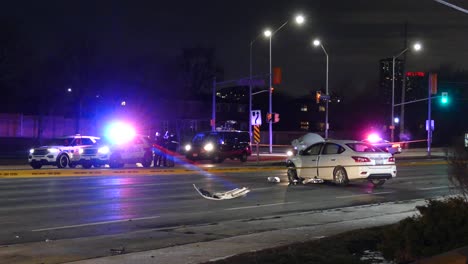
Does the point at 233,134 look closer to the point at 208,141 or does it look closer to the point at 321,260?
the point at 208,141

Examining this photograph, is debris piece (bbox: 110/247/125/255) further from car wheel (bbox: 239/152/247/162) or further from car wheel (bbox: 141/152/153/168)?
car wheel (bbox: 239/152/247/162)

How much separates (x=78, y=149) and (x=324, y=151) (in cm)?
1350

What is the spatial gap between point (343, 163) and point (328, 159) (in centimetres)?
56

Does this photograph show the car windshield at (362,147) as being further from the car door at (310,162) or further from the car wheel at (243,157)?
the car wheel at (243,157)

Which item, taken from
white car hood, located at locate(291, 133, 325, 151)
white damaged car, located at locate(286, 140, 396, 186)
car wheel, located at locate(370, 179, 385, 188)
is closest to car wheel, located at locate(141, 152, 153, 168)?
white car hood, located at locate(291, 133, 325, 151)

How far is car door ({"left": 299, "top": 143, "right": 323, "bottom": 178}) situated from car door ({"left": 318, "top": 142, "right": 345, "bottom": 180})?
0.17 metres

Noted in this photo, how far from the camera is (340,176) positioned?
20125 mm

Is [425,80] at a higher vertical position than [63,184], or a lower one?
higher

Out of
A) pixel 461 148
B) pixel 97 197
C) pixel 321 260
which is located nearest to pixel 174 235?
pixel 321 260

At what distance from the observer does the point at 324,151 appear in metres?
20.6

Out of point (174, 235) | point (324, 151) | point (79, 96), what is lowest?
point (174, 235)

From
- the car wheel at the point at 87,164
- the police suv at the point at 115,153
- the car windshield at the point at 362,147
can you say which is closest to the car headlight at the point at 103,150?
the police suv at the point at 115,153

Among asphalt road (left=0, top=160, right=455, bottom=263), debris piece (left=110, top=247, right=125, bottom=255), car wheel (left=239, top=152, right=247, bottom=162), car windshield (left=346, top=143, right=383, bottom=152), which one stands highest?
car windshield (left=346, top=143, right=383, bottom=152)

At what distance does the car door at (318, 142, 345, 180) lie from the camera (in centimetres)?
Result: 2014
